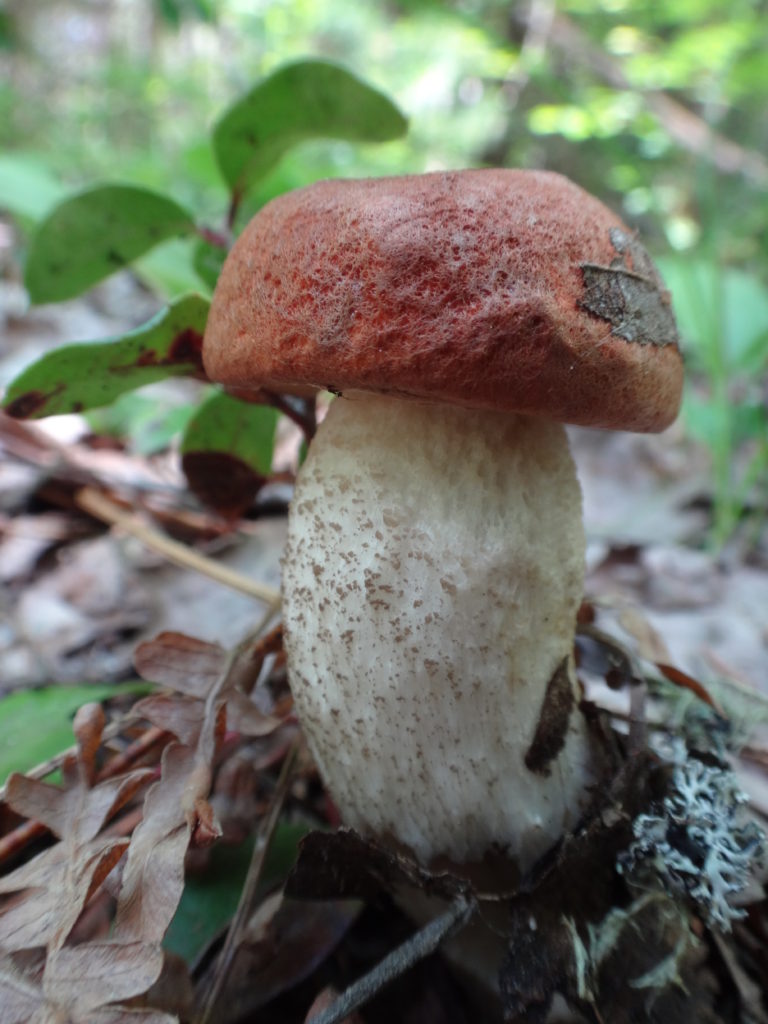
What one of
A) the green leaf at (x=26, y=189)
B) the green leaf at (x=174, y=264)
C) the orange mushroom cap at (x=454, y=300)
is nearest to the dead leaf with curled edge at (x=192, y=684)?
the orange mushroom cap at (x=454, y=300)

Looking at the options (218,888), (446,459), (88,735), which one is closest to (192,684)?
(88,735)

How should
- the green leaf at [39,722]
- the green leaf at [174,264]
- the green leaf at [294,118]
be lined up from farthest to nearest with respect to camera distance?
the green leaf at [174,264]
the green leaf at [294,118]
the green leaf at [39,722]

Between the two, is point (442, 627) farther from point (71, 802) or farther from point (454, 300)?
point (71, 802)

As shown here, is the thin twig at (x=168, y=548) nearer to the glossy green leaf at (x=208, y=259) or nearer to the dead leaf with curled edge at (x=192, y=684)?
the dead leaf with curled edge at (x=192, y=684)

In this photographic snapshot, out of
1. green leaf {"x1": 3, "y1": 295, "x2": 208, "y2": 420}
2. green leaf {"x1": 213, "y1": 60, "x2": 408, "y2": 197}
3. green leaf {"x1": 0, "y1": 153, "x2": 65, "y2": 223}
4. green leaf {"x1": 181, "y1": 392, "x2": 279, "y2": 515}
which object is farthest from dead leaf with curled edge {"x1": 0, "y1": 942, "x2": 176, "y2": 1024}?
green leaf {"x1": 0, "y1": 153, "x2": 65, "y2": 223}

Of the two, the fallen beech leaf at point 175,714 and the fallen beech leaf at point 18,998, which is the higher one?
the fallen beech leaf at point 175,714

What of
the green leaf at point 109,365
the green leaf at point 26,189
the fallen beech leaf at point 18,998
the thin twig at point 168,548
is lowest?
the fallen beech leaf at point 18,998

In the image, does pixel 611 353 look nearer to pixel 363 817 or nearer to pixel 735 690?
pixel 363 817
